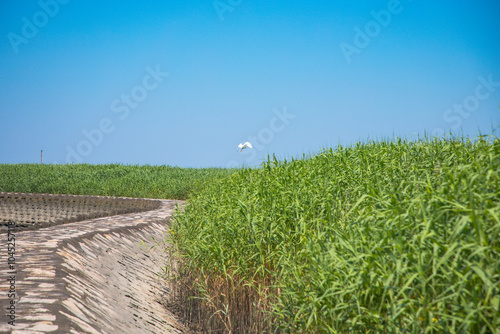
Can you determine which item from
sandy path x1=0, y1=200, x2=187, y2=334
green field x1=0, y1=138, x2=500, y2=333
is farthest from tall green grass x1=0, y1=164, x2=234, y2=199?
green field x1=0, y1=138, x2=500, y2=333

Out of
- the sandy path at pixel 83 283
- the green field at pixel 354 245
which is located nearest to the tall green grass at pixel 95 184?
the sandy path at pixel 83 283

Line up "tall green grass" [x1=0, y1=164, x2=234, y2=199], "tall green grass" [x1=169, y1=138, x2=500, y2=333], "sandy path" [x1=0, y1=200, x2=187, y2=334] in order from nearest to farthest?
1. "tall green grass" [x1=169, y1=138, x2=500, y2=333]
2. "sandy path" [x1=0, y1=200, x2=187, y2=334]
3. "tall green grass" [x1=0, y1=164, x2=234, y2=199]

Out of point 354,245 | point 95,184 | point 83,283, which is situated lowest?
point 83,283

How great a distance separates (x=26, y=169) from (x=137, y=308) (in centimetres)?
2480

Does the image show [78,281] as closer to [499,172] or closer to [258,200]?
[258,200]

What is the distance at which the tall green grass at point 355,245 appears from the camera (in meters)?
2.78

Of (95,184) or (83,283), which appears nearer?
(83,283)

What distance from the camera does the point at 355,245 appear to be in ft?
11.6

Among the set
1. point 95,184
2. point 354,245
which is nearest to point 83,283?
point 354,245

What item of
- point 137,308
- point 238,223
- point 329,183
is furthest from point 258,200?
point 137,308

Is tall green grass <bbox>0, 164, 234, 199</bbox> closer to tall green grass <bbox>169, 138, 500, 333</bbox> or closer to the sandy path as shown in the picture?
the sandy path

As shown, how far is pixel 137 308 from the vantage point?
5379mm

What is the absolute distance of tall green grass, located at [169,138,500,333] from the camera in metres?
2.78

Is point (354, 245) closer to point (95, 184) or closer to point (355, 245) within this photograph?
point (355, 245)
